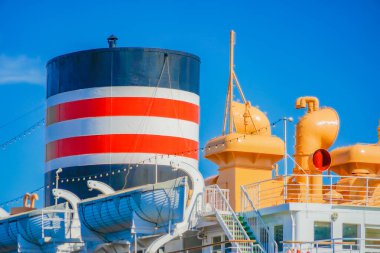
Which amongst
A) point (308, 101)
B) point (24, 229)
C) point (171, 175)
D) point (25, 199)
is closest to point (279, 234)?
point (308, 101)

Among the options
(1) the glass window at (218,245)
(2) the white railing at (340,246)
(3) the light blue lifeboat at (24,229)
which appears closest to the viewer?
(2) the white railing at (340,246)

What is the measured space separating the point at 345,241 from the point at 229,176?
5236 mm

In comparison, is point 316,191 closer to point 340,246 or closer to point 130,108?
point 340,246

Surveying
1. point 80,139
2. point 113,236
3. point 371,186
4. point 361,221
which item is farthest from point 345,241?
point 80,139

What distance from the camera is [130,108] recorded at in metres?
40.2

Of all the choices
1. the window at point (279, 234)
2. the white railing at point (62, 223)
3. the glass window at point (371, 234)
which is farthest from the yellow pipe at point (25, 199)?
the glass window at point (371, 234)

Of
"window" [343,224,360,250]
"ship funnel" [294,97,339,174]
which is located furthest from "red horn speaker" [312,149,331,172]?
"window" [343,224,360,250]

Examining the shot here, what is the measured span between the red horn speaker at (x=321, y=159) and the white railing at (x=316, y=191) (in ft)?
0.86

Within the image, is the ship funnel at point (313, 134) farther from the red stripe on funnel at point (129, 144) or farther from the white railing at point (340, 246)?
the red stripe on funnel at point (129, 144)

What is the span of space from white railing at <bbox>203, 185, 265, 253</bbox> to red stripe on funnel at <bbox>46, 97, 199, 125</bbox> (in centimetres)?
376

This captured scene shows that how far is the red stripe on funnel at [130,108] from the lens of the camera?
40.2 metres

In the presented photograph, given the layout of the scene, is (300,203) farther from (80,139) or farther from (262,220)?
(80,139)

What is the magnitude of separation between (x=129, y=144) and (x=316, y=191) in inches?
255

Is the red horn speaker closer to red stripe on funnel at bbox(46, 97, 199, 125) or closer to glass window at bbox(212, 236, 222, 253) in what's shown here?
glass window at bbox(212, 236, 222, 253)
